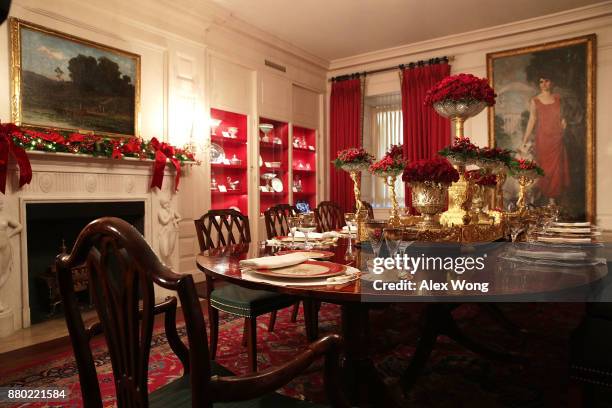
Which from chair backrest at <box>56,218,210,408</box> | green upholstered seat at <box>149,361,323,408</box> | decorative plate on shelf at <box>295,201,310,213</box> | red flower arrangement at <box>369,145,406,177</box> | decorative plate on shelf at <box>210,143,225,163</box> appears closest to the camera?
chair backrest at <box>56,218,210,408</box>

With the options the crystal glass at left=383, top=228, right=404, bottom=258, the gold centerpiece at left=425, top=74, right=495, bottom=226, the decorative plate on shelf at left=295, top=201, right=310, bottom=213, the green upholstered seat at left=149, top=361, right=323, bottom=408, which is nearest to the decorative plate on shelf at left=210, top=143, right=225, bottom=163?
the decorative plate on shelf at left=295, top=201, right=310, bottom=213

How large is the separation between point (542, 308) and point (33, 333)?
3.93 m

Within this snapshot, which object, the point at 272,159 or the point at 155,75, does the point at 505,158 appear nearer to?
the point at 155,75

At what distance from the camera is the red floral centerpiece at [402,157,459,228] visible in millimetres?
1726

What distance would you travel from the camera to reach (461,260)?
5.20 feet

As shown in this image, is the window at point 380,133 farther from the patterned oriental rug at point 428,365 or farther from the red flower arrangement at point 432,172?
the red flower arrangement at point 432,172

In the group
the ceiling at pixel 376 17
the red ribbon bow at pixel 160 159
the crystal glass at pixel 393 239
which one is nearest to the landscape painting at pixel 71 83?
the red ribbon bow at pixel 160 159

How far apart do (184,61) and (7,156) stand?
6.53ft

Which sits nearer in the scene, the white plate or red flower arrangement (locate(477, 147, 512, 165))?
red flower arrangement (locate(477, 147, 512, 165))

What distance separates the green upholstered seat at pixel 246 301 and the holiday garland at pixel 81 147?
68.8 inches

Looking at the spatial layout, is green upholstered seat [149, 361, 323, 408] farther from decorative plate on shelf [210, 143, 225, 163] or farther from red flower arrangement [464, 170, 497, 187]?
decorative plate on shelf [210, 143, 225, 163]

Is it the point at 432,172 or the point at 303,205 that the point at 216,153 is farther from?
the point at 432,172

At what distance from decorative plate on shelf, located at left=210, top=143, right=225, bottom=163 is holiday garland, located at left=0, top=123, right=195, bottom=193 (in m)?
0.63

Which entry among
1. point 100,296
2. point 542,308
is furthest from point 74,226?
point 542,308
